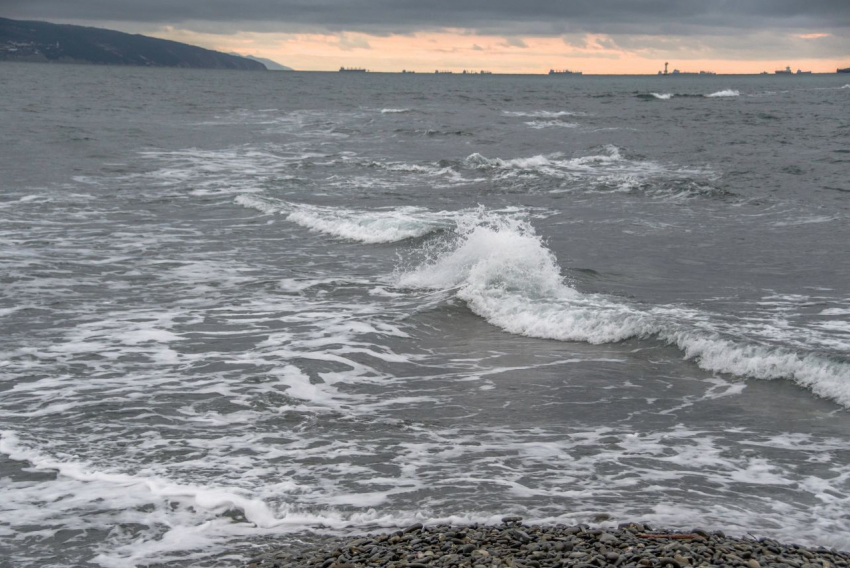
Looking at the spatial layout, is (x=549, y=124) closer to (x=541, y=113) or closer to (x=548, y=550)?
(x=541, y=113)

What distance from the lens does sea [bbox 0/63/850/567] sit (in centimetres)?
620

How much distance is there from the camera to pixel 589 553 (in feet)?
17.0

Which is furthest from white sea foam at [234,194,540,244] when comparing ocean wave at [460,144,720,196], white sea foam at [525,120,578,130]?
white sea foam at [525,120,578,130]

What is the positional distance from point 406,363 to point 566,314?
2.64 meters

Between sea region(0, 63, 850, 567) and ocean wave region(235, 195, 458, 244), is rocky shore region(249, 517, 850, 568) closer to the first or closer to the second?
sea region(0, 63, 850, 567)

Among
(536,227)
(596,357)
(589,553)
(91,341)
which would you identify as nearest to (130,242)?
(91,341)

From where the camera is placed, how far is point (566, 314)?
1113cm

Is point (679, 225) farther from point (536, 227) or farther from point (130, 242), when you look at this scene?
point (130, 242)

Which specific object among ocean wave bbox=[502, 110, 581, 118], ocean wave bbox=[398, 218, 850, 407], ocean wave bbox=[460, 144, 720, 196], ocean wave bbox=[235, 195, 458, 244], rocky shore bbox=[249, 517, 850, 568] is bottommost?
rocky shore bbox=[249, 517, 850, 568]

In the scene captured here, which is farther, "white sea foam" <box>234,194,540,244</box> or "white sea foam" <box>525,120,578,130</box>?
"white sea foam" <box>525,120,578,130</box>

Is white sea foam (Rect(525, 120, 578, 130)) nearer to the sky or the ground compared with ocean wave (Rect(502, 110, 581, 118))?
nearer to the ground

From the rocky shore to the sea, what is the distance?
26cm

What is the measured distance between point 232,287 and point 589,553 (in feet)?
28.1

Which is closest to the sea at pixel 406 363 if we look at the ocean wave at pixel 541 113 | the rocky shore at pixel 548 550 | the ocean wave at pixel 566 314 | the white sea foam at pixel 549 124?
the ocean wave at pixel 566 314
